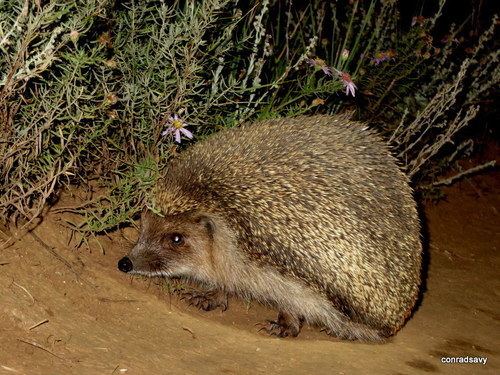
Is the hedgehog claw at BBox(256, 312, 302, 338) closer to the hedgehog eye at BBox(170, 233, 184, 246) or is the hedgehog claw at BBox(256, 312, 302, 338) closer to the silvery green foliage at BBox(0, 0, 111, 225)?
the hedgehog eye at BBox(170, 233, 184, 246)

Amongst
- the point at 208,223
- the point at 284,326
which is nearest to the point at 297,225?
the point at 208,223

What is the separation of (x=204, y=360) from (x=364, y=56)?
4.23 metres

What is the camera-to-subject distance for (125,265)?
5.09 metres

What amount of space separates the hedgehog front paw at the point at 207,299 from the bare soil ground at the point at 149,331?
0.23 feet

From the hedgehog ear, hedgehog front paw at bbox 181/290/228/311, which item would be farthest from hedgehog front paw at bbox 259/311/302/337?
the hedgehog ear

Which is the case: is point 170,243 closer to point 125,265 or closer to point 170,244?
point 170,244

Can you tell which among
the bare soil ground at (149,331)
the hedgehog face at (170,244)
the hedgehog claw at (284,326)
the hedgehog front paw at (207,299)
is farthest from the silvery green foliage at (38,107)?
the hedgehog claw at (284,326)

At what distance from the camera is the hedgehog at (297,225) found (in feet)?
16.8

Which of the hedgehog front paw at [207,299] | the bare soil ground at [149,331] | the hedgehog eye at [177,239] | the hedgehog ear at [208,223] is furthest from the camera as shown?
the hedgehog front paw at [207,299]

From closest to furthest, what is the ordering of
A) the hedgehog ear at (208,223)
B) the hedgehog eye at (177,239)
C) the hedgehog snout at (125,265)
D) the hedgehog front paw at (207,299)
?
1. the hedgehog snout at (125,265)
2. the hedgehog ear at (208,223)
3. the hedgehog eye at (177,239)
4. the hedgehog front paw at (207,299)

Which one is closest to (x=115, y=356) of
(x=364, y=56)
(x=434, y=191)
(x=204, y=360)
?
(x=204, y=360)

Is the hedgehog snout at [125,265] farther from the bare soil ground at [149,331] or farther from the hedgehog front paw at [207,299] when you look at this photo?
the hedgehog front paw at [207,299]

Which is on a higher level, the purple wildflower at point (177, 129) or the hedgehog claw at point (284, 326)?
the purple wildflower at point (177, 129)

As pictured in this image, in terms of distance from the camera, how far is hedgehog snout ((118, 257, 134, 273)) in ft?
16.6
